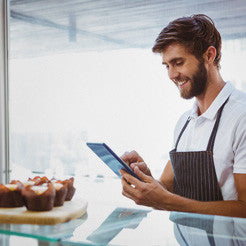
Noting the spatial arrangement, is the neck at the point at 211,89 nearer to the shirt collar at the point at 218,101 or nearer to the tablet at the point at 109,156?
the shirt collar at the point at 218,101

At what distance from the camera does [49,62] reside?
2688 millimetres

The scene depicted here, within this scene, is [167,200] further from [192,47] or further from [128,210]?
[192,47]

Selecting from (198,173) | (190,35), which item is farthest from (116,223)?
(190,35)

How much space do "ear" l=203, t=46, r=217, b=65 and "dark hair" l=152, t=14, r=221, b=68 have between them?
2cm

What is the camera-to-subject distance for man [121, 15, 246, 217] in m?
1.37

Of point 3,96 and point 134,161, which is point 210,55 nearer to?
point 134,161

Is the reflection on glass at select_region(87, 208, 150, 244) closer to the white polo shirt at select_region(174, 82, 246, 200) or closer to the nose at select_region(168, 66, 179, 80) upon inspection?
the white polo shirt at select_region(174, 82, 246, 200)

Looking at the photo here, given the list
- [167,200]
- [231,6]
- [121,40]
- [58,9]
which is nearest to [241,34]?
[231,6]

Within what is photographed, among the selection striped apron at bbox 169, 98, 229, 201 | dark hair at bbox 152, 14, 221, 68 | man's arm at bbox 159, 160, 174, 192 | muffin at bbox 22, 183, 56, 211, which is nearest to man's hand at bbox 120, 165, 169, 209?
striped apron at bbox 169, 98, 229, 201

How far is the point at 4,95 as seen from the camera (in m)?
2.80

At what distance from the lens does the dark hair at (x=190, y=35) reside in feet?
5.10

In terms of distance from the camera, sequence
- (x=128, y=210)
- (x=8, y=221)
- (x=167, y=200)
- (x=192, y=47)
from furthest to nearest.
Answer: (x=192, y=47), (x=167, y=200), (x=128, y=210), (x=8, y=221)

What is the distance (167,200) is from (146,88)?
1106mm

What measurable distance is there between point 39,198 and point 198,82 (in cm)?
88
